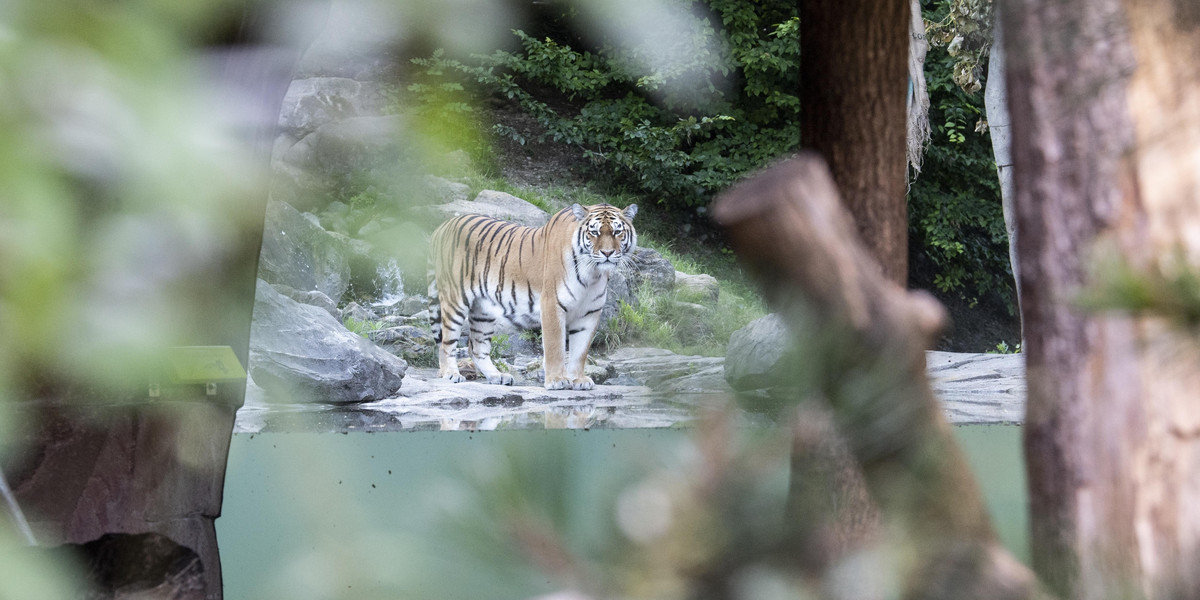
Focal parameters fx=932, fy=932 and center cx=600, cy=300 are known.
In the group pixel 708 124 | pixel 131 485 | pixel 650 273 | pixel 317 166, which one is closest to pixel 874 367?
pixel 131 485

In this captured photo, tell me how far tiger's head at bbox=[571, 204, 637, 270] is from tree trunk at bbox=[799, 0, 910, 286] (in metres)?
3.49

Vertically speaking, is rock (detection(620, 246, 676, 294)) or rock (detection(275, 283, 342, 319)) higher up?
rock (detection(620, 246, 676, 294))

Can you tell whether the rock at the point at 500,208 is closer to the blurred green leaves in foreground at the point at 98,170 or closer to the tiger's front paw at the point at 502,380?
the tiger's front paw at the point at 502,380

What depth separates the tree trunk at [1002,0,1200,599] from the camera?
0.47 metres

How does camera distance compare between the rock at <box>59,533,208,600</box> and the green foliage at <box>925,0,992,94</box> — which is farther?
the green foliage at <box>925,0,992,94</box>

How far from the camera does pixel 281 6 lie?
1.33 feet

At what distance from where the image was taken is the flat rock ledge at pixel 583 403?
4.04 metres

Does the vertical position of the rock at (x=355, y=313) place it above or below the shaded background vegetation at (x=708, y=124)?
below

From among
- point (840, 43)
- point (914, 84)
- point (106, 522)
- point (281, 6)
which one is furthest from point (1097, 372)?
point (914, 84)

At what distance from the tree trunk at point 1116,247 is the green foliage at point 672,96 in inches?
255

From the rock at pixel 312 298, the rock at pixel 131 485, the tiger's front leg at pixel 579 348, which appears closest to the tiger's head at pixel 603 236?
the tiger's front leg at pixel 579 348

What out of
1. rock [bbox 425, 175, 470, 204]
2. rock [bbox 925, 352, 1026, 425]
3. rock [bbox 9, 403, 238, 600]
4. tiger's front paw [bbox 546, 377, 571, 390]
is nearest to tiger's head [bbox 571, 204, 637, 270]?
tiger's front paw [bbox 546, 377, 571, 390]

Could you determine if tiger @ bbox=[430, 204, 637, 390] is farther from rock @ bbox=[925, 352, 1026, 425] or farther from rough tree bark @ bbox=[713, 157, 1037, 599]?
rough tree bark @ bbox=[713, 157, 1037, 599]

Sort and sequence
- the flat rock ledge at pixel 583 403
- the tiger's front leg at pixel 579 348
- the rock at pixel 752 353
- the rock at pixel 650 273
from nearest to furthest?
the flat rock ledge at pixel 583 403 → the rock at pixel 752 353 → the tiger's front leg at pixel 579 348 → the rock at pixel 650 273
